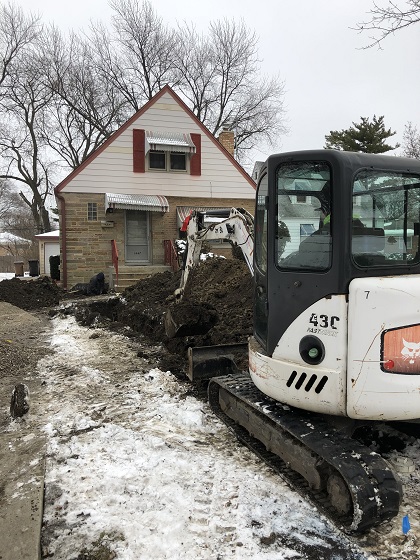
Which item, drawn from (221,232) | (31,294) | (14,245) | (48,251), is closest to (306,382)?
(221,232)

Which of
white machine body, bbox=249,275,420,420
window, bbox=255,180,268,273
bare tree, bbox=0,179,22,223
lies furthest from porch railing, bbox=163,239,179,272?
bare tree, bbox=0,179,22,223

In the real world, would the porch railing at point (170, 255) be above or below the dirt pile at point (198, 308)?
above

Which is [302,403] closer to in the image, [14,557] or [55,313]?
[14,557]

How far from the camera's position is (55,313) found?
12539 mm

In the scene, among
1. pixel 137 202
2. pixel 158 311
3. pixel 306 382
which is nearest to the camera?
pixel 306 382

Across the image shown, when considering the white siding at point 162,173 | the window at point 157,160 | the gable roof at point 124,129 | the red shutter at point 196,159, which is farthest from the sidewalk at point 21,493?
the red shutter at point 196,159

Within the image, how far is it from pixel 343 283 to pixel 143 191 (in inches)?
646

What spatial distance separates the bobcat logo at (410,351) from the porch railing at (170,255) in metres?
15.4

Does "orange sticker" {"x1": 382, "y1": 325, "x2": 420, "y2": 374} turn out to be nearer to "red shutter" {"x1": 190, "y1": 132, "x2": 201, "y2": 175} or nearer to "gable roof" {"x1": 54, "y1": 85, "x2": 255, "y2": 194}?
"gable roof" {"x1": 54, "y1": 85, "x2": 255, "y2": 194}

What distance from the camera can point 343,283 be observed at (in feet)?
10.1

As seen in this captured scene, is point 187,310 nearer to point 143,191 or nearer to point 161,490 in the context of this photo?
point 161,490

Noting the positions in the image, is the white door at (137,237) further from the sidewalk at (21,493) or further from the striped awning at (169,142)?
the sidewalk at (21,493)

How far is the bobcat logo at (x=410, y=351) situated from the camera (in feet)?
9.82

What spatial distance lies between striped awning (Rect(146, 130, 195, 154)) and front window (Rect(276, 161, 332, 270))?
1548 cm
